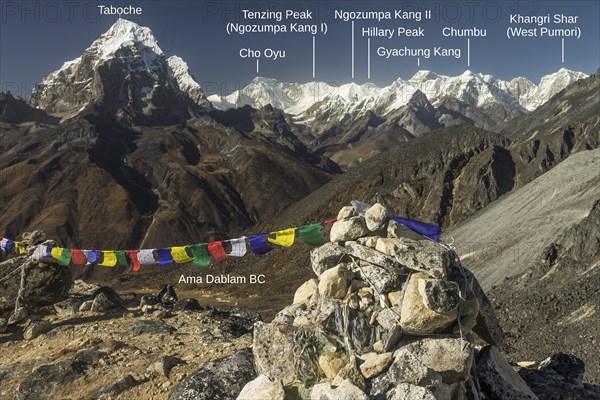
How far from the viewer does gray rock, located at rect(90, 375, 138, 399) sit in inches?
387

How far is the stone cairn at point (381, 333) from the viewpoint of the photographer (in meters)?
6.45

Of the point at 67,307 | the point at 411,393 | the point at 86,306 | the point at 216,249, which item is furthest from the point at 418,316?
the point at 67,307

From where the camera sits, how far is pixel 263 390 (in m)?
6.45

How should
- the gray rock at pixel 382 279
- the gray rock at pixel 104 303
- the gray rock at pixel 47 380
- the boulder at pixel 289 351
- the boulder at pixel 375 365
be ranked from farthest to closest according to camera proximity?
the gray rock at pixel 104 303
the gray rock at pixel 47 380
the gray rock at pixel 382 279
the boulder at pixel 289 351
the boulder at pixel 375 365

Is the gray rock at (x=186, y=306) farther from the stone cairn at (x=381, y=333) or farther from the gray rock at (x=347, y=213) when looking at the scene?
the gray rock at (x=347, y=213)

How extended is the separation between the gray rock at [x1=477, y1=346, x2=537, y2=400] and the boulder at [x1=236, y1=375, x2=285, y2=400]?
12.5 feet

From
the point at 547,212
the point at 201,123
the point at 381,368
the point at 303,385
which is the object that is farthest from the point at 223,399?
the point at 201,123

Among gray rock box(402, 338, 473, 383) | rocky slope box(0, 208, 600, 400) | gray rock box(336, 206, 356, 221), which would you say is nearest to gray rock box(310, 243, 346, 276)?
rocky slope box(0, 208, 600, 400)

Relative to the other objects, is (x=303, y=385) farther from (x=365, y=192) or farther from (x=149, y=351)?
(x=365, y=192)

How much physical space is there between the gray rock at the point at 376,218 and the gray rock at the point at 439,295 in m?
1.49

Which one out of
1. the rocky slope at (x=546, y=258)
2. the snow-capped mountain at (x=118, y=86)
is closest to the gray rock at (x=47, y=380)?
the rocky slope at (x=546, y=258)

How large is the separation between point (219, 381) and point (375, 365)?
291 centimetres

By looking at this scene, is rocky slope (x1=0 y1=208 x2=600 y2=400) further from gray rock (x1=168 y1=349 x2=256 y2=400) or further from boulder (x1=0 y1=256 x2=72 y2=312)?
boulder (x1=0 y1=256 x2=72 y2=312)

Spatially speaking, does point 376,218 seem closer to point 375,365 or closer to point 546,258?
point 375,365
